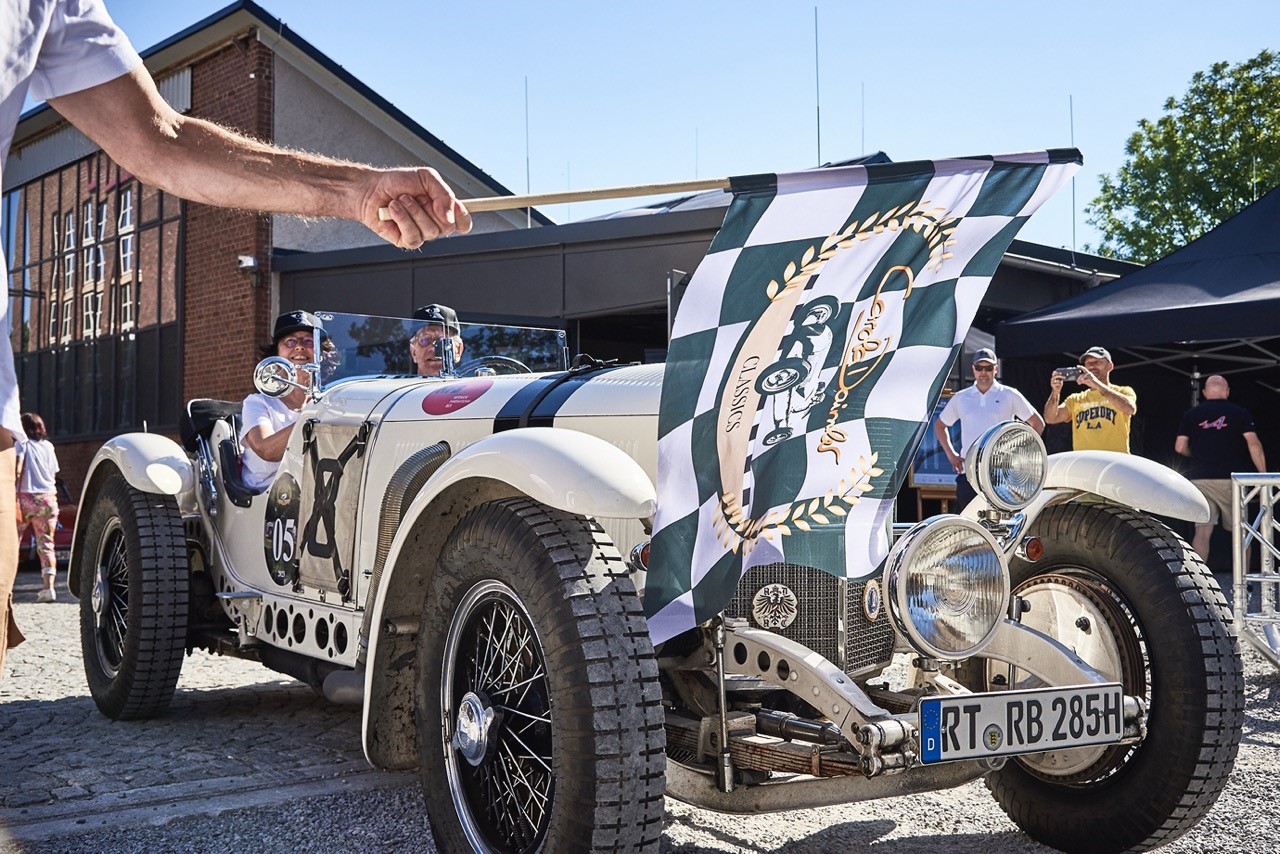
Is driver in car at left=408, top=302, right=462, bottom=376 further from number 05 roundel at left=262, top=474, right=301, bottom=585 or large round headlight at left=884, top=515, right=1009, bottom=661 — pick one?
large round headlight at left=884, top=515, right=1009, bottom=661

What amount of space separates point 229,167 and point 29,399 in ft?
66.3

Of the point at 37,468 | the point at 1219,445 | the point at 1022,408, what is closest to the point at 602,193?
the point at 1022,408

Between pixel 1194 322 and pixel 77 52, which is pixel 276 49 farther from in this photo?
pixel 77 52

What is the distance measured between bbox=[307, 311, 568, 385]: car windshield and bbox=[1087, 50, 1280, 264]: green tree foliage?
85.6 ft

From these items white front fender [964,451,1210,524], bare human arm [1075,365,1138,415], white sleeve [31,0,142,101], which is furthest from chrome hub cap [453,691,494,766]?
bare human arm [1075,365,1138,415]

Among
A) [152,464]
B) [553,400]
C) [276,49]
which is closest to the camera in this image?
[553,400]

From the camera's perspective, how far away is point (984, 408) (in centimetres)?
820

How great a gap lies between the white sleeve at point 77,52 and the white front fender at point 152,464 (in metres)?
3.71

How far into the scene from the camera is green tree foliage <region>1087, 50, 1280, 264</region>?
27172 mm

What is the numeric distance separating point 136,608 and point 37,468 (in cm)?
607

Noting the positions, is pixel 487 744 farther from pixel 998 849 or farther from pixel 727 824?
pixel 998 849

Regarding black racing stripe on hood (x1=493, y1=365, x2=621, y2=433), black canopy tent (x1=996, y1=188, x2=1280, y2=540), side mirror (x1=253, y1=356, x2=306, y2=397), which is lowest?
black racing stripe on hood (x1=493, y1=365, x2=621, y2=433)

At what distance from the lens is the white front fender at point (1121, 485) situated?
10.8 feet

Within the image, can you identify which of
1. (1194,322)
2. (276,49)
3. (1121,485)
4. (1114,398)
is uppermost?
(276,49)
